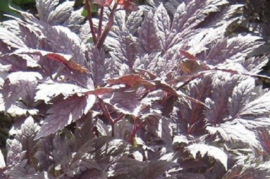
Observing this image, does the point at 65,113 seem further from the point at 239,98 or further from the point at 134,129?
the point at 239,98

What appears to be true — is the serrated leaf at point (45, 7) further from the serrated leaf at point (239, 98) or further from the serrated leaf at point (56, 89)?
the serrated leaf at point (239, 98)

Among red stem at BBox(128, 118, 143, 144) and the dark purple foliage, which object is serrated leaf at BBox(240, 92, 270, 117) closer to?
the dark purple foliage

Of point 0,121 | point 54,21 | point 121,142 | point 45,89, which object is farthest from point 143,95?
point 0,121

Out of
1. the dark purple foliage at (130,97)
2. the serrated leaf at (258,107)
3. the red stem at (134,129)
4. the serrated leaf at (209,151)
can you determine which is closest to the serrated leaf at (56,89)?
the dark purple foliage at (130,97)

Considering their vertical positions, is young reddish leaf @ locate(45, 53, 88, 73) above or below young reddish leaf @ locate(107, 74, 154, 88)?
above

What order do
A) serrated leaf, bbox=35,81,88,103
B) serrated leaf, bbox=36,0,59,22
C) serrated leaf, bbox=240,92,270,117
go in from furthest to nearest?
serrated leaf, bbox=36,0,59,22 < serrated leaf, bbox=240,92,270,117 < serrated leaf, bbox=35,81,88,103

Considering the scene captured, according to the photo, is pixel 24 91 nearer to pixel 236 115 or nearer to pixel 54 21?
pixel 54 21

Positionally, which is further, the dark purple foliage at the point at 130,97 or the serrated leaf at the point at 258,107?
the serrated leaf at the point at 258,107

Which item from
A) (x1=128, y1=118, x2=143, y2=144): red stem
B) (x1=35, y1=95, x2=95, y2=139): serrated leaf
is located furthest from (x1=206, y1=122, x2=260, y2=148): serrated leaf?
(x1=35, y1=95, x2=95, y2=139): serrated leaf
